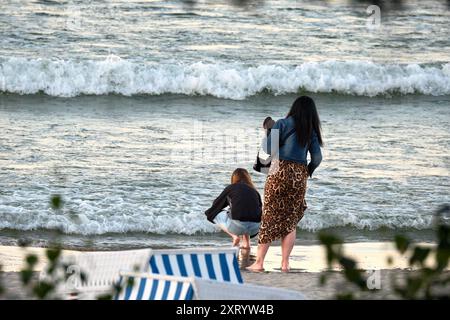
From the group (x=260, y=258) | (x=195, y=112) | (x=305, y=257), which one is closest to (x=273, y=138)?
(x=260, y=258)

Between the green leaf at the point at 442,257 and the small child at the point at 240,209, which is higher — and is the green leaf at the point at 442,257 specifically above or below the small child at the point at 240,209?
above

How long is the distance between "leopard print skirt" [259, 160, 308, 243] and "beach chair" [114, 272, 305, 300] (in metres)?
3.37

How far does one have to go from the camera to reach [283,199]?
30.2 feet

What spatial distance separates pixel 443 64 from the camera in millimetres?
24266

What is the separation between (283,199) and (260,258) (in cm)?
67

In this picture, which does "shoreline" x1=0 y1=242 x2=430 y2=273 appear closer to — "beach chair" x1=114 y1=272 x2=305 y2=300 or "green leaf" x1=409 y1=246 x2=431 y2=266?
"beach chair" x1=114 y1=272 x2=305 y2=300

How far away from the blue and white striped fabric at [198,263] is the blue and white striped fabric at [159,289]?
24.8 inches

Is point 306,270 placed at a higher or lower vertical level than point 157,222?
higher

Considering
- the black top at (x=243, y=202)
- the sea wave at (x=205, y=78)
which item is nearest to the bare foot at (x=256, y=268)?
the black top at (x=243, y=202)

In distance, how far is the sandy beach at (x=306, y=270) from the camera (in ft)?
28.4

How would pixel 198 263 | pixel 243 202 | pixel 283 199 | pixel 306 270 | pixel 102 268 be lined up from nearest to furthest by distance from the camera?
pixel 102 268 < pixel 198 263 < pixel 283 199 < pixel 243 202 < pixel 306 270

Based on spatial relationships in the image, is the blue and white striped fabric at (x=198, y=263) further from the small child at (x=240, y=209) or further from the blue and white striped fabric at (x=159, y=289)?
the small child at (x=240, y=209)

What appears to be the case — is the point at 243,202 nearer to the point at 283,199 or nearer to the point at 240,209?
the point at 240,209

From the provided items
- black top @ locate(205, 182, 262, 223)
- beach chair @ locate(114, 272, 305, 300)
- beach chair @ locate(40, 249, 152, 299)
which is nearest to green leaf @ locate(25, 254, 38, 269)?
beach chair @ locate(114, 272, 305, 300)
